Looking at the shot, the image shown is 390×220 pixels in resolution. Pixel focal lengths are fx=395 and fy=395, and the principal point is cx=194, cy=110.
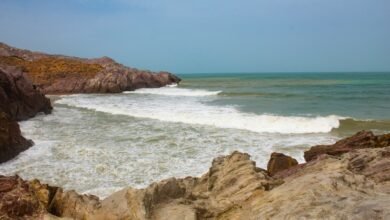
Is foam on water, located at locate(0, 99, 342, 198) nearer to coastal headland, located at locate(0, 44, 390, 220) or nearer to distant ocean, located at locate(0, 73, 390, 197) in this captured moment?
distant ocean, located at locate(0, 73, 390, 197)

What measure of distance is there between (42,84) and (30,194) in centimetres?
5402

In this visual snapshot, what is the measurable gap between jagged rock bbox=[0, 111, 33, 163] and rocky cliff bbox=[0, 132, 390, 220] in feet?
25.8

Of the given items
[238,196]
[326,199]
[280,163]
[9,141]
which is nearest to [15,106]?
[9,141]

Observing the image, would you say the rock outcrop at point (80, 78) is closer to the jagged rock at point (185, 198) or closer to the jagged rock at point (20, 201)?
the jagged rock at point (20, 201)

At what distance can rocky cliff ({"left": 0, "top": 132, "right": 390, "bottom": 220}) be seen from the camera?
495 cm

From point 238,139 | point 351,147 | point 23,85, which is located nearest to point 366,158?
point 351,147

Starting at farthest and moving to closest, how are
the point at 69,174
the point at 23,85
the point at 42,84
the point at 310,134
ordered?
the point at 42,84
the point at 23,85
the point at 310,134
the point at 69,174

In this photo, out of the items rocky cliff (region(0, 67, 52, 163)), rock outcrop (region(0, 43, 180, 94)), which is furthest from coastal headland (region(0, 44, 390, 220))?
rock outcrop (region(0, 43, 180, 94))

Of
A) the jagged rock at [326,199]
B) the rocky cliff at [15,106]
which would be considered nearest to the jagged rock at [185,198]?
the jagged rock at [326,199]

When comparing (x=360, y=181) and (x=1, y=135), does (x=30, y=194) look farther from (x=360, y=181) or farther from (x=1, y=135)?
(x=1, y=135)

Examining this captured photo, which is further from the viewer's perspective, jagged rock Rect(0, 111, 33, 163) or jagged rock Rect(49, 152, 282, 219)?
jagged rock Rect(0, 111, 33, 163)

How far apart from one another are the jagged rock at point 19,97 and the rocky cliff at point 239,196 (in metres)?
17.6

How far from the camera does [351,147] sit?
11.5 metres

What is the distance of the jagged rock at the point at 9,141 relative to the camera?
14.4 meters
